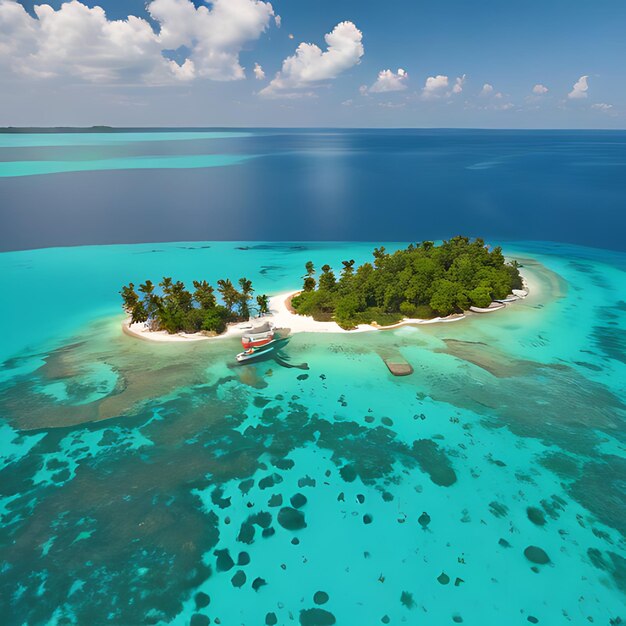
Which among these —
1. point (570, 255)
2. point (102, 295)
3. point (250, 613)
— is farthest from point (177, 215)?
point (250, 613)

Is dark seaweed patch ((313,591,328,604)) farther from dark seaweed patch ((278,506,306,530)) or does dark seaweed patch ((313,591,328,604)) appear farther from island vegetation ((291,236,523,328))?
island vegetation ((291,236,523,328))

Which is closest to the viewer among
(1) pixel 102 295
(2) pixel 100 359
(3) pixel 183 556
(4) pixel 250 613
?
(4) pixel 250 613

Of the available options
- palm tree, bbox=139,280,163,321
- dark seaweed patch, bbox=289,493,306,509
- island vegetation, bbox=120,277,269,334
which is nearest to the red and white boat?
island vegetation, bbox=120,277,269,334

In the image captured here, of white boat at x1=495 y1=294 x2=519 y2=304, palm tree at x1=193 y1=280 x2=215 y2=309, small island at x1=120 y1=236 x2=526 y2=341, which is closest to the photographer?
palm tree at x1=193 y1=280 x2=215 y2=309

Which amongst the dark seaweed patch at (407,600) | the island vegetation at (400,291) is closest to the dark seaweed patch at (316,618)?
the dark seaweed patch at (407,600)

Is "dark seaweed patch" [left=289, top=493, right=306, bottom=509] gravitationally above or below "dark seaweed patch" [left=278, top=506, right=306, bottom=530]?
below

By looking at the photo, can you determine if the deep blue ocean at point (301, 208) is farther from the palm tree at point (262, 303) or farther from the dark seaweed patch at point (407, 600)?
the dark seaweed patch at point (407, 600)

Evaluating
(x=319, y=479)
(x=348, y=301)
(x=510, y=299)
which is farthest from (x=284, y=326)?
(x=510, y=299)

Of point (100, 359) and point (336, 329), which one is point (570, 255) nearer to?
point (336, 329)
